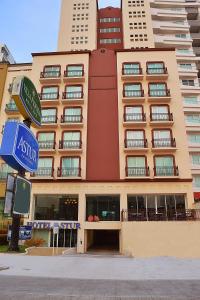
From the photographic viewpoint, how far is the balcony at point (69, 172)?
31.8m

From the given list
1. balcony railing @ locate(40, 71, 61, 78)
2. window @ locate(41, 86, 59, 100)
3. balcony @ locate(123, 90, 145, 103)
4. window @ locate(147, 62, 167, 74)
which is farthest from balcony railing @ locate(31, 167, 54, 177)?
window @ locate(147, 62, 167, 74)

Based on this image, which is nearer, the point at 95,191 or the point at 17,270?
the point at 17,270

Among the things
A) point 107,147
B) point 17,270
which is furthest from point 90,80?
point 17,270

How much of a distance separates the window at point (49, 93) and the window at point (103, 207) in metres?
14.6

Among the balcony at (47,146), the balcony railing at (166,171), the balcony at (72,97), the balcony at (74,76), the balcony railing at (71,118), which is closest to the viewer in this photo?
the balcony railing at (166,171)

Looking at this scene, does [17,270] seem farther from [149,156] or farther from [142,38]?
[142,38]

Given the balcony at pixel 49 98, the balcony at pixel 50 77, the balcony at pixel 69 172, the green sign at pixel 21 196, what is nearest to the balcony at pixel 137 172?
the balcony at pixel 69 172

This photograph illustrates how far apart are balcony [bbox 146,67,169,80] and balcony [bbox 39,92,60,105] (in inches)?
504

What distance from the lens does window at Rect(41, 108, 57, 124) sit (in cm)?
3509

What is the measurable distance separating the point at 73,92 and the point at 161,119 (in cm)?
1234

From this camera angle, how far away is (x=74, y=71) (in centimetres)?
3753

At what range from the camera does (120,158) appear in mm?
32562

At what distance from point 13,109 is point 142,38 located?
108 feet

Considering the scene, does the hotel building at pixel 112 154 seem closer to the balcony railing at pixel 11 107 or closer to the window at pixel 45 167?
the window at pixel 45 167
